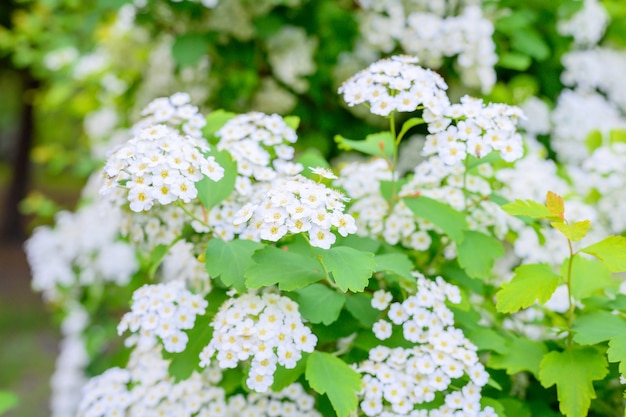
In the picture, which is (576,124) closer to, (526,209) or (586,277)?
(586,277)

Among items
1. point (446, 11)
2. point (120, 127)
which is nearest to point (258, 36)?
point (446, 11)

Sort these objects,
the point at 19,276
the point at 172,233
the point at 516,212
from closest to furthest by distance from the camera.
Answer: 1. the point at 516,212
2. the point at 172,233
3. the point at 19,276

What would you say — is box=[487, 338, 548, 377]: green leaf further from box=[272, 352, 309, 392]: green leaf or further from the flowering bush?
box=[272, 352, 309, 392]: green leaf

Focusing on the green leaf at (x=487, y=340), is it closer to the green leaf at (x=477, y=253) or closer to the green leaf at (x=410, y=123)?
the green leaf at (x=477, y=253)

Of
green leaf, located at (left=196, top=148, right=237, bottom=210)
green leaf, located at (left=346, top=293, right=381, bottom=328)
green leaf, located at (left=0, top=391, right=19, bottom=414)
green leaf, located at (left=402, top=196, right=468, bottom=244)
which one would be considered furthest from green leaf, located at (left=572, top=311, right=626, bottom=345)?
green leaf, located at (left=0, top=391, right=19, bottom=414)

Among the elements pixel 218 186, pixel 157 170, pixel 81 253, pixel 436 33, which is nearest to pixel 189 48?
pixel 436 33

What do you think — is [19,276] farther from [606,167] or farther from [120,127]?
[606,167]
